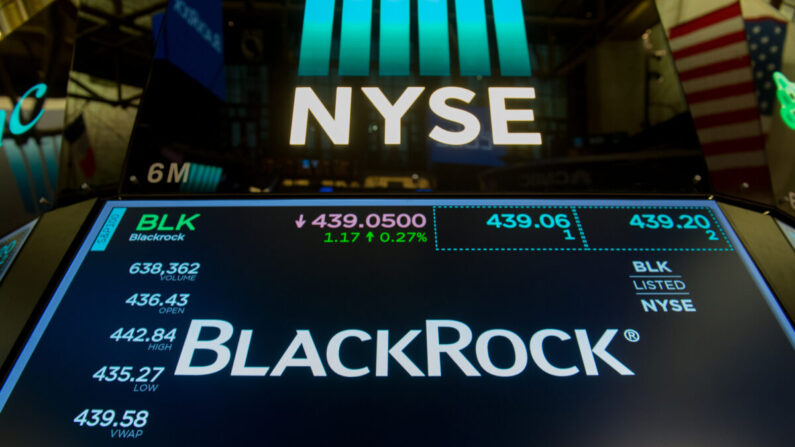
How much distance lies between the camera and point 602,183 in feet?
4.90

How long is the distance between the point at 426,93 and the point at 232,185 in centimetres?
86

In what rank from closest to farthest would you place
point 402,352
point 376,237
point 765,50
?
point 402,352 → point 376,237 → point 765,50

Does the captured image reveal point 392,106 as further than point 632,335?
Yes

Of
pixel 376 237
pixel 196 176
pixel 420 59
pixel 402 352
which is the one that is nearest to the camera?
pixel 402 352

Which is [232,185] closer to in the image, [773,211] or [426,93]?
[426,93]

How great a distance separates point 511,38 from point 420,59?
16.6 inches

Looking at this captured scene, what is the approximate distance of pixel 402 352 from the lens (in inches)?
44.3

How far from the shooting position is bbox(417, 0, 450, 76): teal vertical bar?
168cm

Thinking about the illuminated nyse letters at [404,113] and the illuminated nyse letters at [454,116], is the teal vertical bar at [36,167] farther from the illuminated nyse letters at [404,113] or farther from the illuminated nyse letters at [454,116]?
the illuminated nyse letters at [454,116]

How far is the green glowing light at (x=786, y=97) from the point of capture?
1908 mm

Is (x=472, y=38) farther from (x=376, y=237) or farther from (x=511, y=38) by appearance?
(x=376, y=237)

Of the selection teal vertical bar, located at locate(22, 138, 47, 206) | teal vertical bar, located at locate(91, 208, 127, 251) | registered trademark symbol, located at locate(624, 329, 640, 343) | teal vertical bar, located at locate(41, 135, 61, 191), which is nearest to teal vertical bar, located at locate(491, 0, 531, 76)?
registered trademark symbol, located at locate(624, 329, 640, 343)

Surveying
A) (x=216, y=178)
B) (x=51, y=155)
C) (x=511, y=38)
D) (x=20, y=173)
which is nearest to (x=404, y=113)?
(x=511, y=38)

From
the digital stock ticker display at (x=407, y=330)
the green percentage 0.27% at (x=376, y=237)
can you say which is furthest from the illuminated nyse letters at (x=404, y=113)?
the green percentage 0.27% at (x=376, y=237)
